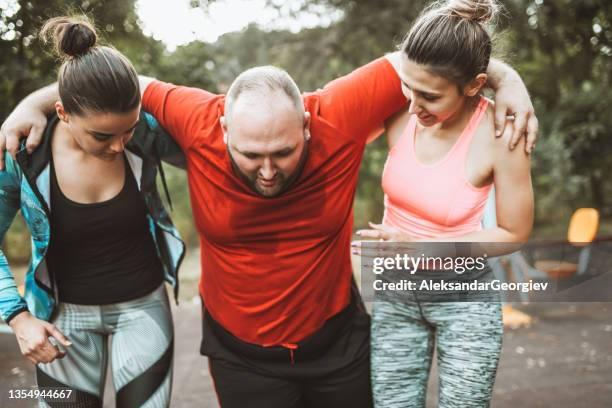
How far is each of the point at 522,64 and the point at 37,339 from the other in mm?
6552

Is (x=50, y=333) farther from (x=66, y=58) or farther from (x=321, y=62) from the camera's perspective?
(x=321, y=62)

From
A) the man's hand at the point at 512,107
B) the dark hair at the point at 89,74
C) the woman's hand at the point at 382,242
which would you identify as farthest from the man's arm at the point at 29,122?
the man's hand at the point at 512,107

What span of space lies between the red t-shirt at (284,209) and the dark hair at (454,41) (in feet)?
1.00

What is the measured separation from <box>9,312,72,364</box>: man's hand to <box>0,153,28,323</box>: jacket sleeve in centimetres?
4

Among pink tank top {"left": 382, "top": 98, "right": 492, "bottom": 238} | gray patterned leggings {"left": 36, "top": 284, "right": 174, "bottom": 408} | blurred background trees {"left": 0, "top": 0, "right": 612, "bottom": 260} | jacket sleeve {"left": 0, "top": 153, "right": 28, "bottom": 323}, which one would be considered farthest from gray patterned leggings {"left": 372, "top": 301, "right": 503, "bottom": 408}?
blurred background trees {"left": 0, "top": 0, "right": 612, "bottom": 260}

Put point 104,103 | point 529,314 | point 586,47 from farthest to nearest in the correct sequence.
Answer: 1. point 586,47
2. point 529,314
3. point 104,103

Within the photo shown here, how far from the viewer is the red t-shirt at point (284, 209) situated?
1.94 m

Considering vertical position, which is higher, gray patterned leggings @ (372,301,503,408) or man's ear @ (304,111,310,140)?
man's ear @ (304,111,310,140)

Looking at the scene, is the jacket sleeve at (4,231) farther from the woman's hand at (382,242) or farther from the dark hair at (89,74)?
the woman's hand at (382,242)

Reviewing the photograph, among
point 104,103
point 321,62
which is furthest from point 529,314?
point 104,103

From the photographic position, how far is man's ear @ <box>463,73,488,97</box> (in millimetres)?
1748

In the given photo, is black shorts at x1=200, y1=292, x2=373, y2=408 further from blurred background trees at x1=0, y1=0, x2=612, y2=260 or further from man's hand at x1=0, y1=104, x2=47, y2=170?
blurred background trees at x1=0, y1=0, x2=612, y2=260

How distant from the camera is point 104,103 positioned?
5.82 feet

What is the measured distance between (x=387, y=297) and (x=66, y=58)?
1391 millimetres
